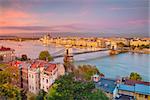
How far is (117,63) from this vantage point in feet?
6.73

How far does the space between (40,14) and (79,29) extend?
1.10ft

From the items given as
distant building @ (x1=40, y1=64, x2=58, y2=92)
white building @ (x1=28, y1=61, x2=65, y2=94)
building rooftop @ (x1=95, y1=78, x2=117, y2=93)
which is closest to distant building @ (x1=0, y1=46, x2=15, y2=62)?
white building @ (x1=28, y1=61, x2=65, y2=94)

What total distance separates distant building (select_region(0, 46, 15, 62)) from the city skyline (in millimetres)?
138

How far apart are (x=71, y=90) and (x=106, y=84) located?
0.84ft

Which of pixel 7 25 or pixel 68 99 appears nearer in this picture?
pixel 68 99

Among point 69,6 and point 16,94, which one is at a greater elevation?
point 69,6

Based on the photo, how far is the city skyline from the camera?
6.68ft

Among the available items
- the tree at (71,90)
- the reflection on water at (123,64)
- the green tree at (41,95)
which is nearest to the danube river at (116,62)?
the reflection on water at (123,64)

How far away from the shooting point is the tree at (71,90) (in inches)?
80.7

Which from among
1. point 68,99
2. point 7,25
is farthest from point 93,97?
point 7,25

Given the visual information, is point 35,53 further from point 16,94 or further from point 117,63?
point 117,63

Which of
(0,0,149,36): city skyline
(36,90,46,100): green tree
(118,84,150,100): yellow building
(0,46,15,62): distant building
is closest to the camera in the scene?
(118,84,150,100): yellow building

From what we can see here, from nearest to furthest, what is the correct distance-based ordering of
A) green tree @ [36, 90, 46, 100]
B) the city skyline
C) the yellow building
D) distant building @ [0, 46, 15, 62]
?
the yellow building, the city skyline, green tree @ [36, 90, 46, 100], distant building @ [0, 46, 15, 62]

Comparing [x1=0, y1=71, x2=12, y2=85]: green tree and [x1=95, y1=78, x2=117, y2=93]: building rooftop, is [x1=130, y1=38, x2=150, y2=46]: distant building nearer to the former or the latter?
[x1=95, y1=78, x2=117, y2=93]: building rooftop
